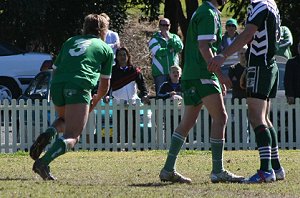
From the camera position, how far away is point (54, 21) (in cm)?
2944

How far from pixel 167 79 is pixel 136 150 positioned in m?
2.08

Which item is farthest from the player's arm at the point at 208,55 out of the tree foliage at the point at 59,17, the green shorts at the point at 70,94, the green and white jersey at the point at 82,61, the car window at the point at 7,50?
the tree foliage at the point at 59,17

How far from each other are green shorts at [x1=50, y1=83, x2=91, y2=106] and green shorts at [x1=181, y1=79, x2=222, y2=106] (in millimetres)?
1055

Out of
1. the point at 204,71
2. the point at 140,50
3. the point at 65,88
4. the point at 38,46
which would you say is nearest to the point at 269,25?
the point at 204,71

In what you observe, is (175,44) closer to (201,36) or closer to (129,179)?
(129,179)

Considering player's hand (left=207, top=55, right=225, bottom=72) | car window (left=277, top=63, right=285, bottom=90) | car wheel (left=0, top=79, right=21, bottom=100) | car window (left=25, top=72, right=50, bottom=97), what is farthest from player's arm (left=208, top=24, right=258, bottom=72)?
car wheel (left=0, top=79, right=21, bottom=100)

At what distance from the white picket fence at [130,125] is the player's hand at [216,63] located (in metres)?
7.61

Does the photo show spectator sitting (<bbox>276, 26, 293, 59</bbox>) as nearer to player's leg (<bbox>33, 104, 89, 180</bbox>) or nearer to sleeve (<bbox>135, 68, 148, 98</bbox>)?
sleeve (<bbox>135, 68, 148, 98</bbox>)

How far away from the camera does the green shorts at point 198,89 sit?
34.0 feet

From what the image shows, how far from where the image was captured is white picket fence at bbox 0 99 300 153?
58.0 feet

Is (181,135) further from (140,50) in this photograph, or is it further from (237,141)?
(140,50)

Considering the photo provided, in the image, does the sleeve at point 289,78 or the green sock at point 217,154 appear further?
the sleeve at point 289,78

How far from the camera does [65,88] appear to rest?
416 inches

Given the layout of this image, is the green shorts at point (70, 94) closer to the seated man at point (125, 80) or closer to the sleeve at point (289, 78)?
the seated man at point (125, 80)
